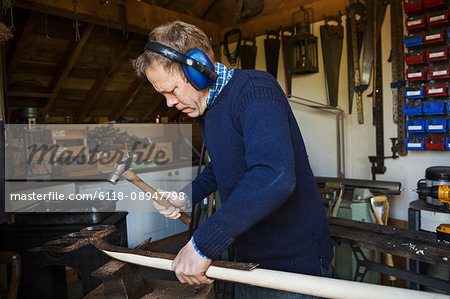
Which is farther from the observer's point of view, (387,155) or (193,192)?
(387,155)

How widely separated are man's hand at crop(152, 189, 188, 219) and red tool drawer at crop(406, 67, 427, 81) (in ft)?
7.75

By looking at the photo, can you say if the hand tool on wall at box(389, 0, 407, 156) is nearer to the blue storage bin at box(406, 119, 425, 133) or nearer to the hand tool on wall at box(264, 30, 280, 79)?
the blue storage bin at box(406, 119, 425, 133)

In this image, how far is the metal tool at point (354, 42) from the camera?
3.29 m

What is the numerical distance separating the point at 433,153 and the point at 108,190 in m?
2.82

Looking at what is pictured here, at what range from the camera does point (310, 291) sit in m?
0.83

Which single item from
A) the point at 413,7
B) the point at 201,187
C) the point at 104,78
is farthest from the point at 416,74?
the point at 104,78

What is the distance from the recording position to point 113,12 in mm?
3404

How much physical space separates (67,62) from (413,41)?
330 cm

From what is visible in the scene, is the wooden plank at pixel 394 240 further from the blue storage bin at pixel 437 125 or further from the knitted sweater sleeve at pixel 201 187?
the blue storage bin at pixel 437 125

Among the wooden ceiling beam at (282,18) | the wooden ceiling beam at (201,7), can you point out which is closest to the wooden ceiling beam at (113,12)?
the wooden ceiling beam at (201,7)

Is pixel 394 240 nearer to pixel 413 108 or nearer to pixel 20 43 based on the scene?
pixel 413 108

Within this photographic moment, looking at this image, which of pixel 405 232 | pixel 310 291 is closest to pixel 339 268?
pixel 405 232

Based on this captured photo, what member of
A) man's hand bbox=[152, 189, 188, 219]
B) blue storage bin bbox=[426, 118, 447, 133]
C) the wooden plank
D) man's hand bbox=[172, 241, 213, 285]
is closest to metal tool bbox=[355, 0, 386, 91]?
blue storage bin bbox=[426, 118, 447, 133]

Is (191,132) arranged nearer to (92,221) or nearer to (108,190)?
(108,190)
